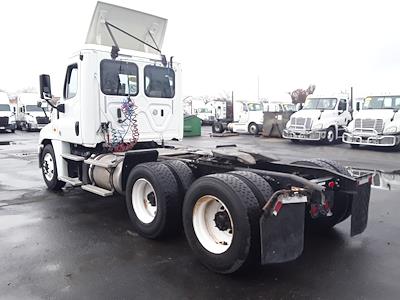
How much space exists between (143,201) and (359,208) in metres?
2.78

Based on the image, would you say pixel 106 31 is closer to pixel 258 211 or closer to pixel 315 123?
pixel 258 211

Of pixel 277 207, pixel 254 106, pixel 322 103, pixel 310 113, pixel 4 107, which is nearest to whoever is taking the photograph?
pixel 277 207

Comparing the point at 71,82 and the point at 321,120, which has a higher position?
the point at 71,82

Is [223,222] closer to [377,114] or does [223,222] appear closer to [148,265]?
[148,265]

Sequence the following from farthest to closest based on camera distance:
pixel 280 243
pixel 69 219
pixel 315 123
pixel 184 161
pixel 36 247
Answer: pixel 315 123, pixel 69 219, pixel 184 161, pixel 36 247, pixel 280 243

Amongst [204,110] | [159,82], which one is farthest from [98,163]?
[204,110]

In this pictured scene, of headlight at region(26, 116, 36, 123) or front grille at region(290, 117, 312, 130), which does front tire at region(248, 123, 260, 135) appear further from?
headlight at region(26, 116, 36, 123)

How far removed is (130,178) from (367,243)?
126 inches

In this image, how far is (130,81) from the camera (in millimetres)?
7000

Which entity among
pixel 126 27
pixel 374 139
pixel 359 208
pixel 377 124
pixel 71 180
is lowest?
pixel 374 139

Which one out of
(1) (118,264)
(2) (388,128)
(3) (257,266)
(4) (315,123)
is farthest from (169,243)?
(4) (315,123)

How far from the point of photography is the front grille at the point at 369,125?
55.5 feet

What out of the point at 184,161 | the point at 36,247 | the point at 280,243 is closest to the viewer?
the point at 280,243

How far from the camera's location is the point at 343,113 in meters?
21.4
